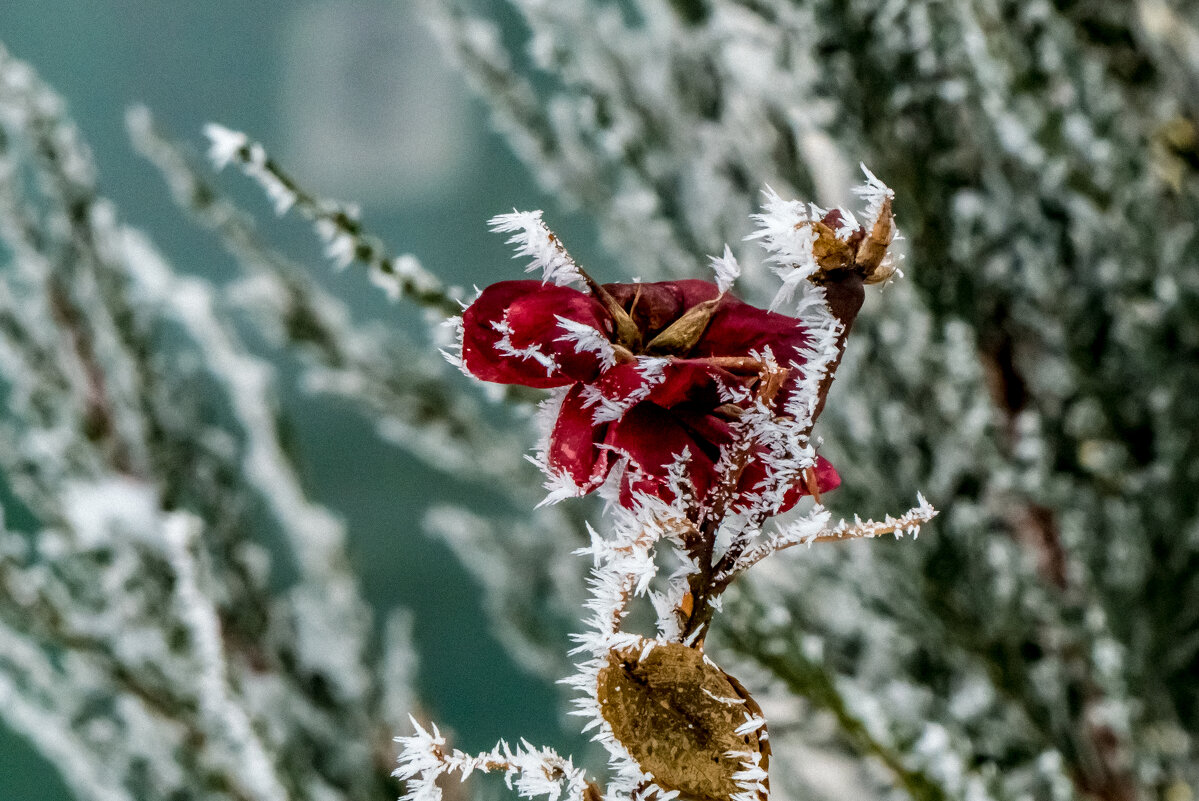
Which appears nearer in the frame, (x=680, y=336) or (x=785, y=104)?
(x=680, y=336)

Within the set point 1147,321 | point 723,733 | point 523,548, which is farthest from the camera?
point 523,548

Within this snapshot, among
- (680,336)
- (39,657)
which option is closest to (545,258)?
(680,336)

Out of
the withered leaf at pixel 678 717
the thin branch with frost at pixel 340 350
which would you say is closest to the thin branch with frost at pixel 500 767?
the withered leaf at pixel 678 717

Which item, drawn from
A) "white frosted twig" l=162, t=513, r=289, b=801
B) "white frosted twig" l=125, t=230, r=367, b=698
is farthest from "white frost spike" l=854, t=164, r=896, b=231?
"white frosted twig" l=125, t=230, r=367, b=698

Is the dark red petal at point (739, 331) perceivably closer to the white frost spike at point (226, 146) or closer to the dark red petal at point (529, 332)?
the dark red petal at point (529, 332)

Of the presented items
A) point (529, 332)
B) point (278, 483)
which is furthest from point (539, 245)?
point (278, 483)

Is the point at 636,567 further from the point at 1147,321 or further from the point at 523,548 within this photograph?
the point at 523,548
